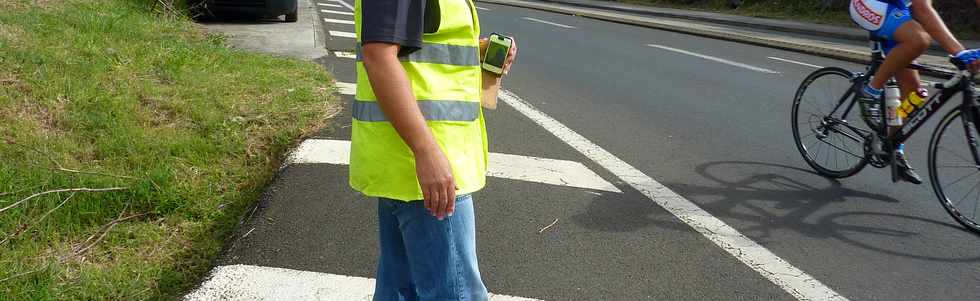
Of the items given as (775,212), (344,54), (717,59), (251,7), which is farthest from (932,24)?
(251,7)

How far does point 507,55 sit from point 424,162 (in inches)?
20.4

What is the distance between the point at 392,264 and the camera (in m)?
2.30

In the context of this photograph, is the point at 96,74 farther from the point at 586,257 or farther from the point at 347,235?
the point at 586,257

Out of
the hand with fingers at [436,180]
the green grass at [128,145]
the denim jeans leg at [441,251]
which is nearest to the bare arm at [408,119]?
the hand with fingers at [436,180]

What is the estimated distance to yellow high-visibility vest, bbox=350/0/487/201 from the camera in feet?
6.17

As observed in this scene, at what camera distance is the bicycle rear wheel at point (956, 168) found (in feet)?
15.0

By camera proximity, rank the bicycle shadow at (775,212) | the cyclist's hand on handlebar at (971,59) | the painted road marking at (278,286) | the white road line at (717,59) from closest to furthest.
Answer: the painted road marking at (278,286)
the bicycle shadow at (775,212)
the cyclist's hand on handlebar at (971,59)
the white road line at (717,59)

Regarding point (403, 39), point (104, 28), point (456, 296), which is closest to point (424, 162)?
point (403, 39)

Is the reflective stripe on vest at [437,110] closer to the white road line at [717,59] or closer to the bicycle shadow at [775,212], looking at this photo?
the bicycle shadow at [775,212]


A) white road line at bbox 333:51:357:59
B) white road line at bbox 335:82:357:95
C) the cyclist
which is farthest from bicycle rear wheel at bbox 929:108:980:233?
white road line at bbox 333:51:357:59

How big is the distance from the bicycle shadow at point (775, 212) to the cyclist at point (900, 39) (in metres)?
0.49

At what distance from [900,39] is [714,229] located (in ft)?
5.65

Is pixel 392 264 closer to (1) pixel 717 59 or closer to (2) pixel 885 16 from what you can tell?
(2) pixel 885 16

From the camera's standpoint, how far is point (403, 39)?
1773mm
